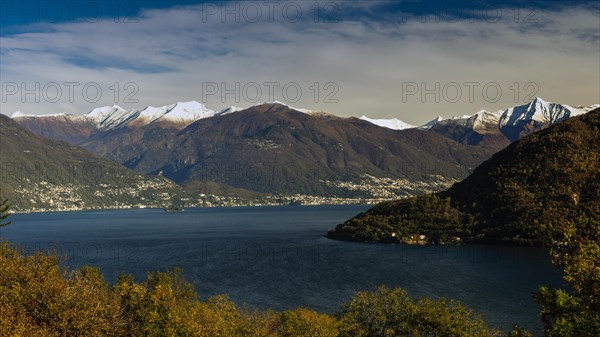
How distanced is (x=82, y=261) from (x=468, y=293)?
128m

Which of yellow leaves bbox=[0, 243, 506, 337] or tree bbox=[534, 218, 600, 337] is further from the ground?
tree bbox=[534, 218, 600, 337]

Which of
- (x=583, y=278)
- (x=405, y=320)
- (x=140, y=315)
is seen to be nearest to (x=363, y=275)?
(x=405, y=320)

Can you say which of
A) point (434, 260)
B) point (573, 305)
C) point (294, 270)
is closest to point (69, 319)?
point (573, 305)

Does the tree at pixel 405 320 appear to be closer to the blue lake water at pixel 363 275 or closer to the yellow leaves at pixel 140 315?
the yellow leaves at pixel 140 315

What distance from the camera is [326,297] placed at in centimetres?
12938

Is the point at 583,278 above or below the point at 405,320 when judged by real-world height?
above

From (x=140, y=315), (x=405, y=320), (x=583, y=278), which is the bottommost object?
(x=405, y=320)

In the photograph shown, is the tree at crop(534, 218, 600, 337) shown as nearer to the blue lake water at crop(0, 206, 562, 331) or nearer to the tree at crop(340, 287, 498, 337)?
the tree at crop(340, 287, 498, 337)

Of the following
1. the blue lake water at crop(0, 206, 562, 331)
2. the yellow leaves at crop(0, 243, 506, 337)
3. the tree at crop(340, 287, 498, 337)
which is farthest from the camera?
the blue lake water at crop(0, 206, 562, 331)

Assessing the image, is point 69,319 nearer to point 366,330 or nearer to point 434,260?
point 366,330

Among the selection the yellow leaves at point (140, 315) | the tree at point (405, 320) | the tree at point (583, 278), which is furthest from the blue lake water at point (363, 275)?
the tree at point (583, 278)

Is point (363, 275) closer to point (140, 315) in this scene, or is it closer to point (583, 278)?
point (140, 315)

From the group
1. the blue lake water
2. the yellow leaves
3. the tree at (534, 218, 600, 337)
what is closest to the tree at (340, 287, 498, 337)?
the yellow leaves

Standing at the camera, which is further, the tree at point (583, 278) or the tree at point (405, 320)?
the tree at point (405, 320)
